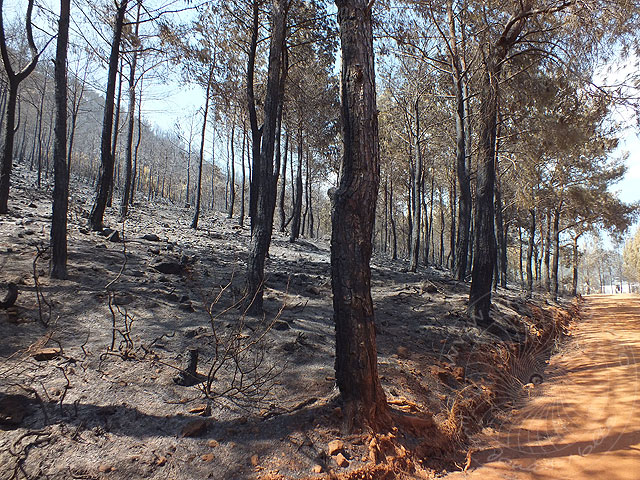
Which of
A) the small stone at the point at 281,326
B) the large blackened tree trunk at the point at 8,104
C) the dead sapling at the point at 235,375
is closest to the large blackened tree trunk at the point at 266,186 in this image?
the small stone at the point at 281,326

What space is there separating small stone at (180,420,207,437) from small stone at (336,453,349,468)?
1.15m

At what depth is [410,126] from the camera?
17.1 metres

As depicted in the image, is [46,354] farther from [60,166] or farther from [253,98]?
[253,98]

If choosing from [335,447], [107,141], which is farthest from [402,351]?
[107,141]

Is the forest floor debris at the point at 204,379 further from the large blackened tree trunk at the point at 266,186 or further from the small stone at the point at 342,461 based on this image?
the large blackened tree trunk at the point at 266,186

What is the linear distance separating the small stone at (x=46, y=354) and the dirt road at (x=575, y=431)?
4021 millimetres

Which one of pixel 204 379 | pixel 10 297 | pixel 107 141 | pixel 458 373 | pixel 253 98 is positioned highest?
pixel 253 98

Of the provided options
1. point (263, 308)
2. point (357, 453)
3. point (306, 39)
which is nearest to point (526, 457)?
point (357, 453)

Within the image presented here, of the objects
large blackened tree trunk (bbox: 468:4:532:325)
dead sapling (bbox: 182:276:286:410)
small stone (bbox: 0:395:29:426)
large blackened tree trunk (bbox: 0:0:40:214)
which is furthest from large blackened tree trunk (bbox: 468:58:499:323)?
large blackened tree trunk (bbox: 0:0:40:214)

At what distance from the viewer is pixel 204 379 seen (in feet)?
11.5

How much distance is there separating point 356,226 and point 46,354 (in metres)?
3.45

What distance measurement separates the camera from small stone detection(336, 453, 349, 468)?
8.52 ft

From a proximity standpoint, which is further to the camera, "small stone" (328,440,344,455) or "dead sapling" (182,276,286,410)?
"dead sapling" (182,276,286,410)

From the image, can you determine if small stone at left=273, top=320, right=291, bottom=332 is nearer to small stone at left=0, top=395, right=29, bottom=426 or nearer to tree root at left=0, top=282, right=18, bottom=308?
small stone at left=0, top=395, right=29, bottom=426
